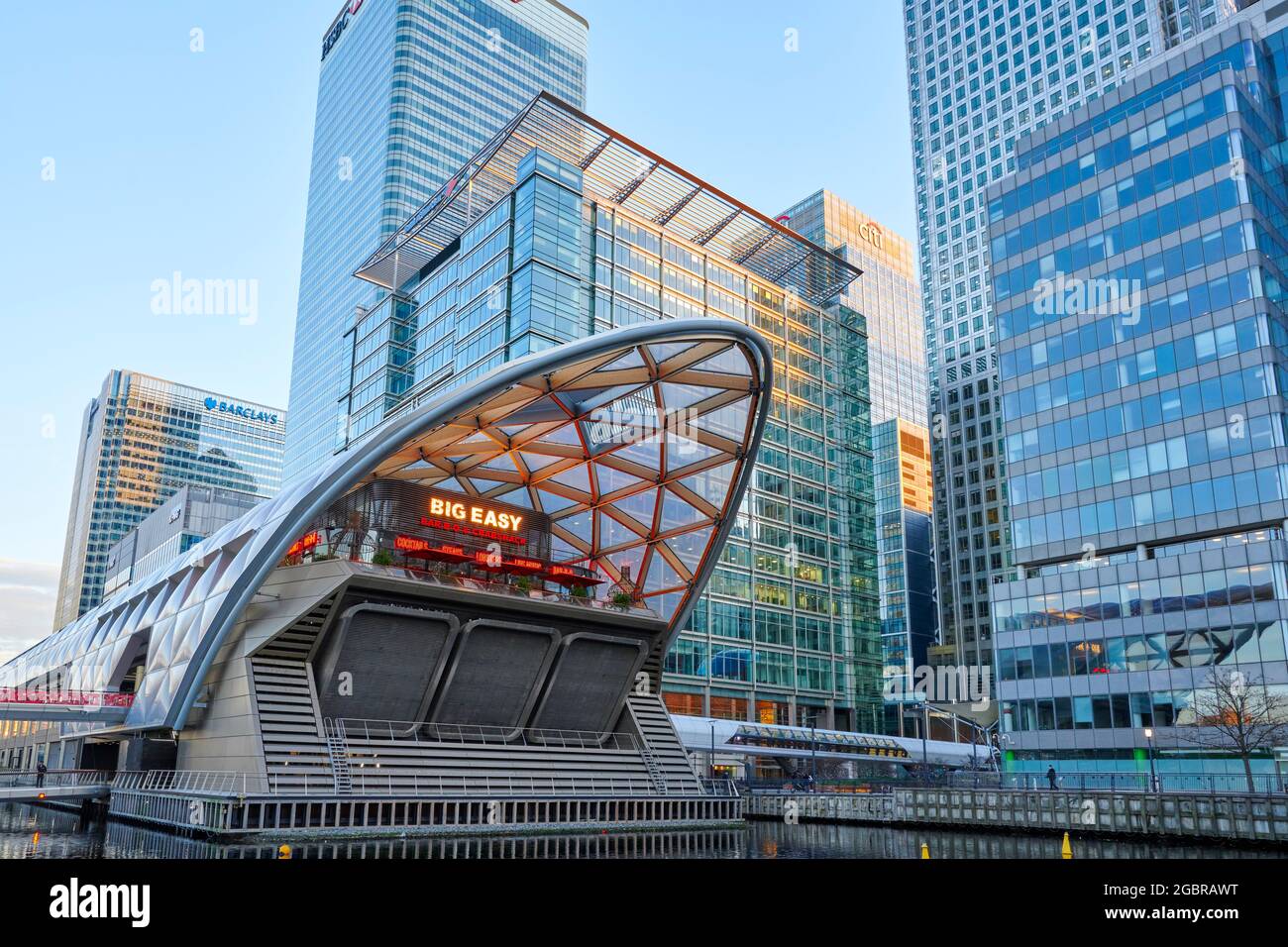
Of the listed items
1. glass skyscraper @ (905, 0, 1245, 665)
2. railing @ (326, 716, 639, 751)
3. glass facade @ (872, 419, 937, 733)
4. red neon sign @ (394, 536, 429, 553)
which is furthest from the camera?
glass facade @ (872, 419, 937, 733)

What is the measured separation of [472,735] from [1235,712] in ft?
134

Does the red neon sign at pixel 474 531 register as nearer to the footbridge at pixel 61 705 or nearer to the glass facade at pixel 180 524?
the footbridge at pixel 61 705

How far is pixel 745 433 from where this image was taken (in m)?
52.5

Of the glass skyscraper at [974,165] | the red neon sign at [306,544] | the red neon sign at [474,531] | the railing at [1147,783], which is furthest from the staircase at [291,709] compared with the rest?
the glass skyscraper at [974,165]

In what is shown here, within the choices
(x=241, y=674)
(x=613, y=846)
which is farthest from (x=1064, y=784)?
(x=241, y=674)

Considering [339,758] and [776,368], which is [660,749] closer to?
[339,758]

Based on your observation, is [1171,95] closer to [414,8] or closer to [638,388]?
[638,388]

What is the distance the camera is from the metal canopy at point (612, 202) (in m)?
102

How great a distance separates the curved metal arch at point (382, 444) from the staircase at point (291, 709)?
239 centimetres

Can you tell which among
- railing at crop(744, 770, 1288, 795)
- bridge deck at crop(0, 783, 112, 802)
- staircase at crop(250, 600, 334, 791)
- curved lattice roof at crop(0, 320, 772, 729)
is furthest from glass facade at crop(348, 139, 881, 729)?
bridge deck at crop(0, 783, 112, 802)

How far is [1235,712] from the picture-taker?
55875mm

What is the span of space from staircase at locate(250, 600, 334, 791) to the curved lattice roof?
243 cm

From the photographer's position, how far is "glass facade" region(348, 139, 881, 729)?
99188 mm
